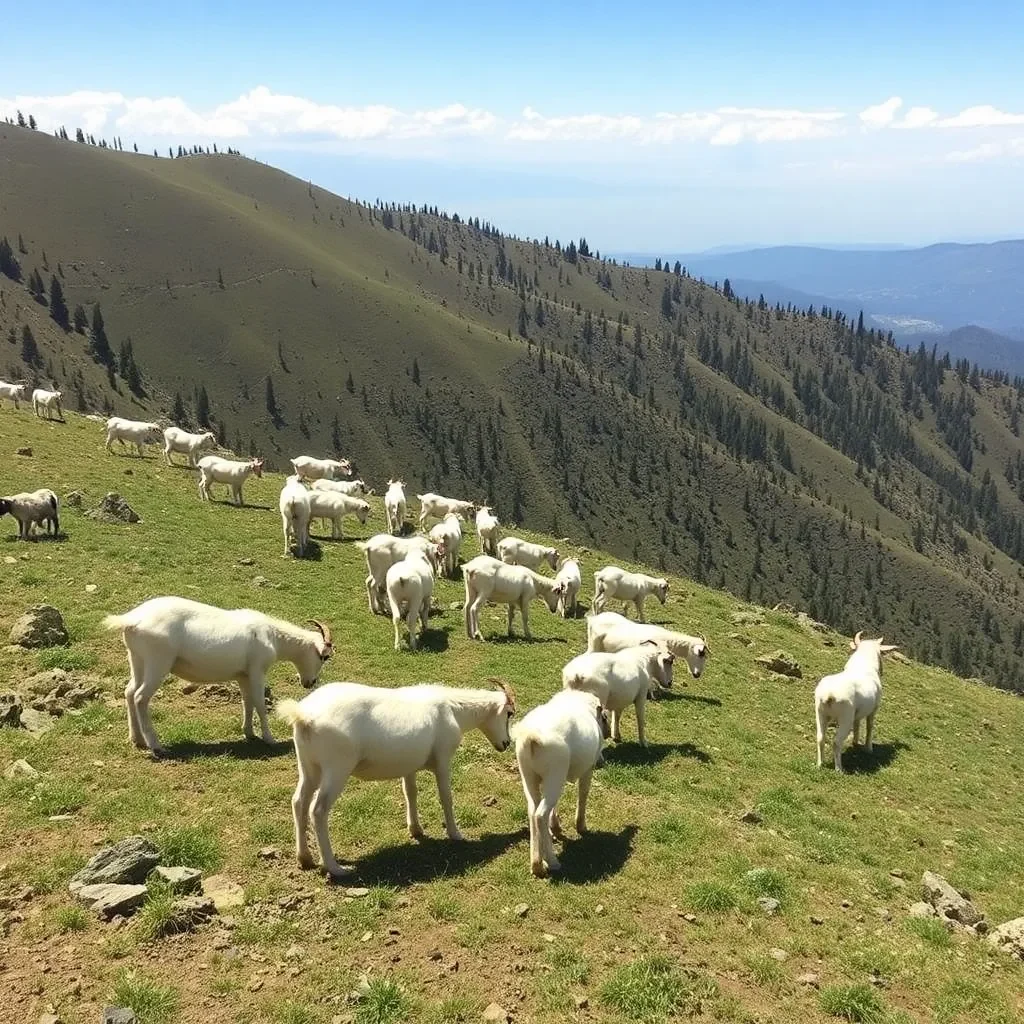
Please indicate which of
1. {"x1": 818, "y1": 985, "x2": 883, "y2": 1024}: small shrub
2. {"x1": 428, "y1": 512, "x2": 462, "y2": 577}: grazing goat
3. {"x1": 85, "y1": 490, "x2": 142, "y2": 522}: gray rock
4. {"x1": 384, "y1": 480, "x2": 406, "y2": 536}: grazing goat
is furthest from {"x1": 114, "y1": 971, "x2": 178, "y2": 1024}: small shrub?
{"x1": 384, "y1": 480, "x2": 406, "y2": 536}: grazing goat

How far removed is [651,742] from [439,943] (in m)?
10.1

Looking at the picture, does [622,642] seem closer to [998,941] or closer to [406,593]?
[406,593]

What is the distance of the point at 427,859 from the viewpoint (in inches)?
458

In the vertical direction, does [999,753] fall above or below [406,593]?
below

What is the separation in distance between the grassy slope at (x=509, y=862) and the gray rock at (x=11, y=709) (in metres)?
0.87

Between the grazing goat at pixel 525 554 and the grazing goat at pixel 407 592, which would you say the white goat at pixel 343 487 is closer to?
the grazing goat at pixel 525 554

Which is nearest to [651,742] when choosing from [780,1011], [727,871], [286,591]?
[727,871]

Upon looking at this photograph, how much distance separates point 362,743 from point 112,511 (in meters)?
24.9

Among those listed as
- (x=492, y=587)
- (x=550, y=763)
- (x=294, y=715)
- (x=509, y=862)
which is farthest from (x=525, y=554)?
(x=294, y=715)

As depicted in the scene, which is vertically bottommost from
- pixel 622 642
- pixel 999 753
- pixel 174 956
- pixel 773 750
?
pixel 999 753

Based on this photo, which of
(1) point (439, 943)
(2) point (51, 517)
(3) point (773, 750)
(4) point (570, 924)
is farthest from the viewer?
(2) point (51, 517)

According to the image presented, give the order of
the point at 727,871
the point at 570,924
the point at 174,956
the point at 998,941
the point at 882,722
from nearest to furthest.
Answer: the point at 174,956 < the point at 570,924 < the point at 998,941 < the point at 727,871 < the point at 882,722

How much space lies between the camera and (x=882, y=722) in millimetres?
25078

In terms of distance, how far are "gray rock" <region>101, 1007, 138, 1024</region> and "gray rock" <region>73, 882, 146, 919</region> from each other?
5.87 feet
